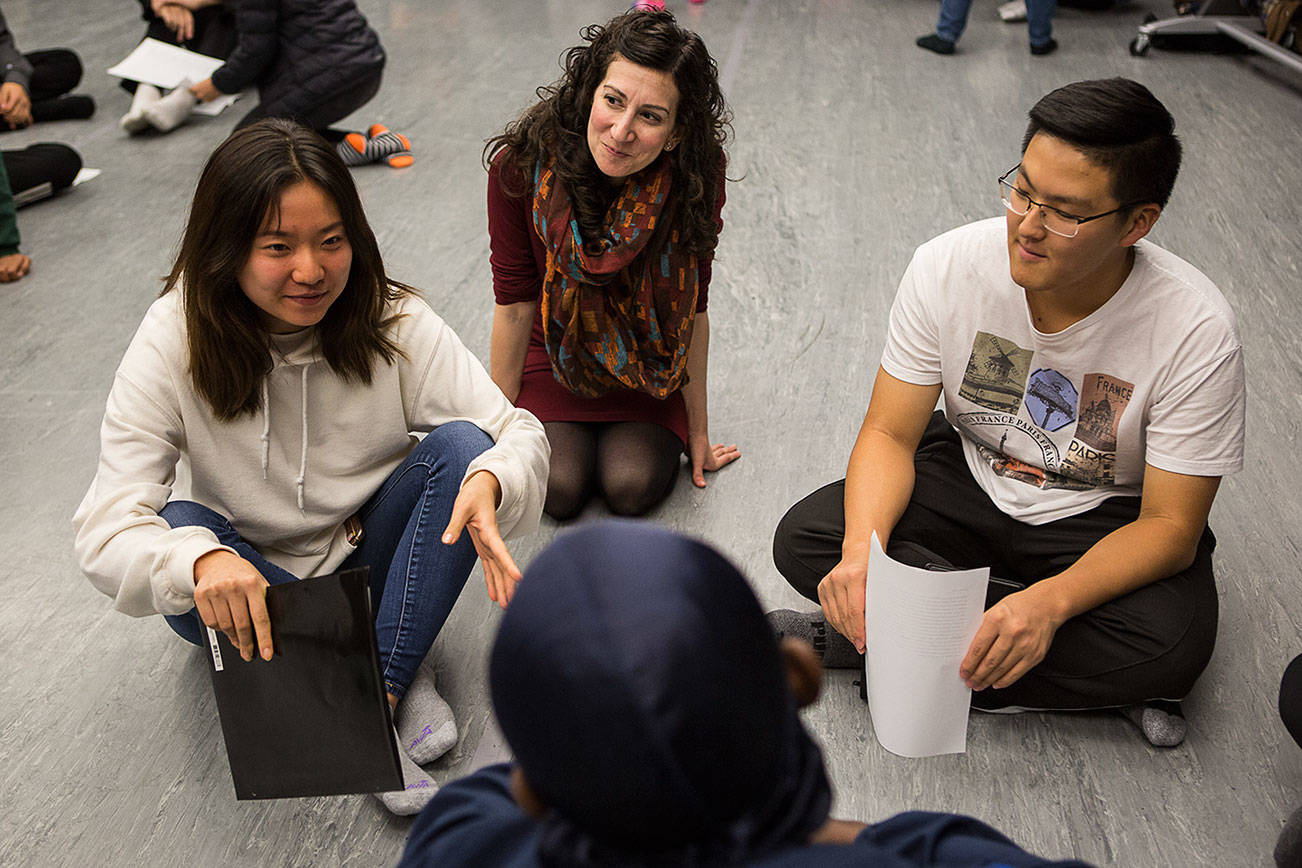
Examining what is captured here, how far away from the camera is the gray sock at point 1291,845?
4.51ft

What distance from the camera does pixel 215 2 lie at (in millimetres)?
3871

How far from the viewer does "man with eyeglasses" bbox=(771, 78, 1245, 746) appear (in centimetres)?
146

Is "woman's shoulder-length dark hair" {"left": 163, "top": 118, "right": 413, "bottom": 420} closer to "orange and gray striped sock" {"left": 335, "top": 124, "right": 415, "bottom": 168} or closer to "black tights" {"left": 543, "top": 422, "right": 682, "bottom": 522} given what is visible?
"black tights" {"left": 543, "top": 422, "right": 682, "bottom": 522}

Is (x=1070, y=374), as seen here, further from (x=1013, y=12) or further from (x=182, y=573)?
(x=1013, y=12)

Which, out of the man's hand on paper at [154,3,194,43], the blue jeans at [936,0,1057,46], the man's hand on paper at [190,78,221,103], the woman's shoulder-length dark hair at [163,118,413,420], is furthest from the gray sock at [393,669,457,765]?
the blue jeans at [936,0,1057,46]

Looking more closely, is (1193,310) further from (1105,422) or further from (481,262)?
(481,262)

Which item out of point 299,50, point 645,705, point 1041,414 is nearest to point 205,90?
point 299,50

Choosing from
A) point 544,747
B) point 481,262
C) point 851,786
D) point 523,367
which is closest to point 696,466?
point 523,367

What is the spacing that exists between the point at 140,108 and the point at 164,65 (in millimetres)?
173

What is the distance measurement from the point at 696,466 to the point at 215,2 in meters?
2.80

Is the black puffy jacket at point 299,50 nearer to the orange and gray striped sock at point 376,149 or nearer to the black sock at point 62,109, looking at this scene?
the orange and gray striped sock at point 376,149

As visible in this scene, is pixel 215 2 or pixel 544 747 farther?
pixel 215 2

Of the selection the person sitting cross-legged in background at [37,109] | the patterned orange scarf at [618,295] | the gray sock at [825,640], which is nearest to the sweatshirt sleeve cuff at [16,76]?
the person sitting cross-legged in background at [37,109]

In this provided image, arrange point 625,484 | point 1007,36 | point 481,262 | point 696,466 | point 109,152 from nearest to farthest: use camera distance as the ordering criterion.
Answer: point 625,484, point 696,466, point 481,262, point 109,152, point 1007,36
